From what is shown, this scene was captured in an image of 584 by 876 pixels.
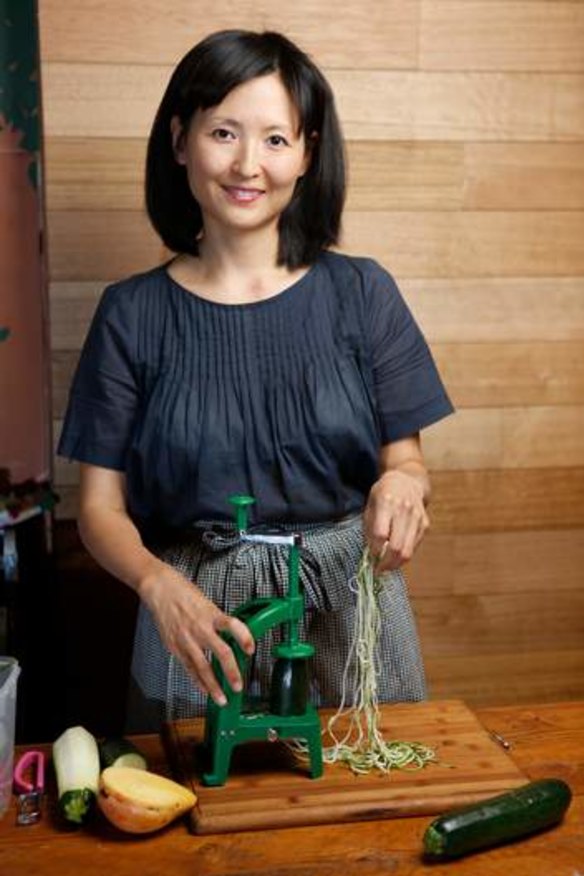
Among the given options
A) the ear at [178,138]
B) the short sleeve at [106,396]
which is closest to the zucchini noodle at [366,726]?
the short sleeve at [106,396]

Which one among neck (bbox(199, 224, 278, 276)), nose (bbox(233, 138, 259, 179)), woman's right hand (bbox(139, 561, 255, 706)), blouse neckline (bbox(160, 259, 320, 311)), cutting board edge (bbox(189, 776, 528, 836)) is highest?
nose (bbox(233, 138, 259, 179))

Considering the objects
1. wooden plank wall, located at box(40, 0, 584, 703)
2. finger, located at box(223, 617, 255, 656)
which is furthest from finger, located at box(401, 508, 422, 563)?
wooden plank wall, located at box(40, 0, 584, 703)

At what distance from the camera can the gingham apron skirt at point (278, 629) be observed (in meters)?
1.96

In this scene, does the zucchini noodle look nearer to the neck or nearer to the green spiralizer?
the green spiralizer

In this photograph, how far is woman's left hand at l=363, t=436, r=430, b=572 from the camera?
1.68m

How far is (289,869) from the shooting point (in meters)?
1.43

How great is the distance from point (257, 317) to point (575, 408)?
3.15ft

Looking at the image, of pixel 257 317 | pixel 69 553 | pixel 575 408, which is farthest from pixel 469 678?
pixel 257 317

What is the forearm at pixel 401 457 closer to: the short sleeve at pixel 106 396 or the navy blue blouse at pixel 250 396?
the navy blue blouse at pixel 250 396

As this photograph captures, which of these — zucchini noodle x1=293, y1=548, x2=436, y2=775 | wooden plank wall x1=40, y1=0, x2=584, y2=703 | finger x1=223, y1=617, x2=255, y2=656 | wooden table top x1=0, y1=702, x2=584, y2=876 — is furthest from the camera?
wooden plank wall x1=40, y1=0, x2=584, y2=703

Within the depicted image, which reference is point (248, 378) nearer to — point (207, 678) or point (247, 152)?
point (247, 152)

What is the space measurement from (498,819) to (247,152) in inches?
38.6

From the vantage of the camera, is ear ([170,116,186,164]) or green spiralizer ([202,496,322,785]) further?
ear ([170,116,186,164])

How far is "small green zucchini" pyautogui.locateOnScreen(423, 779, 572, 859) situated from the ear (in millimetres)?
1065
